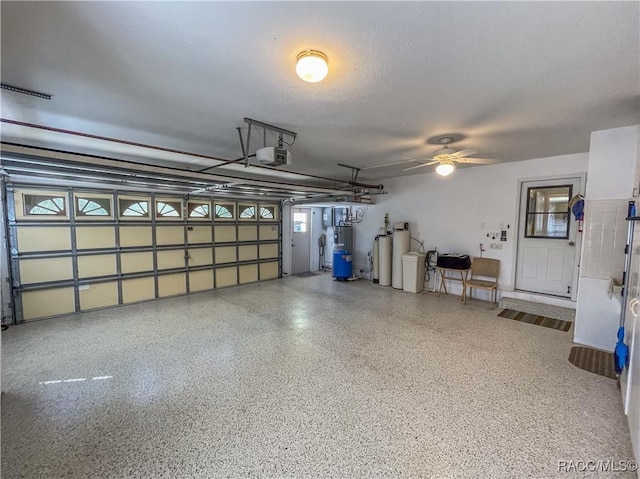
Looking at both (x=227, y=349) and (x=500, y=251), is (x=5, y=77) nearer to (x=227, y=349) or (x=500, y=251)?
(x=227, y=349)

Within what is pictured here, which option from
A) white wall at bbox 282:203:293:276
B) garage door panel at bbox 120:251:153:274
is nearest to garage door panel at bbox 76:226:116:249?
garage door panel at bbox 120:251:153:274

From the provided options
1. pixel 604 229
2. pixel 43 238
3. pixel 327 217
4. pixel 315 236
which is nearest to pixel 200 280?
pixel 43 238

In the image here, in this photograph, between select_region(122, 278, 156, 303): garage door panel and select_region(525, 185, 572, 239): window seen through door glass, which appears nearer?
select_region(525, 185, 572, 239): window seen through door glass

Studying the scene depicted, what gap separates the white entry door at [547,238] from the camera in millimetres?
4383

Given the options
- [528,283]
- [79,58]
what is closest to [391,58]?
[79,58]

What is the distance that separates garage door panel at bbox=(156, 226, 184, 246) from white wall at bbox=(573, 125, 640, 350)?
6462mm

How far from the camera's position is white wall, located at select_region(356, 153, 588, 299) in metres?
4.64

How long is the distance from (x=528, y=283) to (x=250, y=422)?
4.99 metres

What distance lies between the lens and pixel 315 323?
4047 millimetres

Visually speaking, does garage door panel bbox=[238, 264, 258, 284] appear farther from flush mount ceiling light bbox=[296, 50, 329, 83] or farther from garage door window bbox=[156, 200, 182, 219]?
flush mount ceiling light bbox=[296, 50, 329, 83]

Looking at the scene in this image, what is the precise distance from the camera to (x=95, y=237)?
4746 millimetres

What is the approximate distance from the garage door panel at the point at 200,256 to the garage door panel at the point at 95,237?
1.38m

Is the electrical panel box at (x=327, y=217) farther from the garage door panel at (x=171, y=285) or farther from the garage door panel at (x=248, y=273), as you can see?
the garage door panel at (x=171, y=285)

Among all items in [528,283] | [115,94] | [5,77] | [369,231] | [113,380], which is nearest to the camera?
[5,77]
